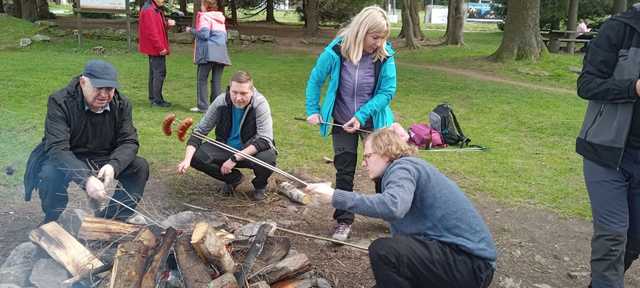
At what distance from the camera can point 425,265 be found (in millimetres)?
2857

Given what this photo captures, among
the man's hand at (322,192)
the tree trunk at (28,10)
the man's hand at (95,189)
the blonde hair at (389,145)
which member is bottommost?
the man's hand at (95,189)

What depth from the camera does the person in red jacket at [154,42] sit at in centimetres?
870

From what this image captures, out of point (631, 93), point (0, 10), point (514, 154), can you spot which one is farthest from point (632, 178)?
point (0, 10)

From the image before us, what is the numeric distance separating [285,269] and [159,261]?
68 cm

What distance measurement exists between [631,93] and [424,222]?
1.19m

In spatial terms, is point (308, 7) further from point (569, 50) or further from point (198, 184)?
point (198, 184)

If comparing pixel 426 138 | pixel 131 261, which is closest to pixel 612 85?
pixel 131 261

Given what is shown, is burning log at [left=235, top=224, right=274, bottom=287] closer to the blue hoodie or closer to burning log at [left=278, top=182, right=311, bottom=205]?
the blue hoodie

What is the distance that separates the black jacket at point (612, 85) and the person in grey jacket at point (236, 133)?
96.1 inches

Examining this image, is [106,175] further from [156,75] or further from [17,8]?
[17,8]

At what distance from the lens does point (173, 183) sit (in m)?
5.38

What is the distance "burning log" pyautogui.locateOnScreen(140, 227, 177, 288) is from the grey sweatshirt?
0.95 meters

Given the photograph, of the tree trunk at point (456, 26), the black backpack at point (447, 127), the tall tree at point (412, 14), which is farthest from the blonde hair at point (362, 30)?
the tree trunk at point (456, 26)

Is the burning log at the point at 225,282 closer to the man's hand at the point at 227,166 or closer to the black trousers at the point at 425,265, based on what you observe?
the black trousers at the point at 425,265
